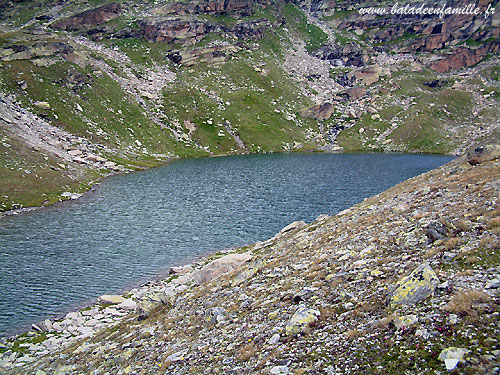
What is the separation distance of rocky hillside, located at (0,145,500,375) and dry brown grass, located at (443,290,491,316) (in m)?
0.04

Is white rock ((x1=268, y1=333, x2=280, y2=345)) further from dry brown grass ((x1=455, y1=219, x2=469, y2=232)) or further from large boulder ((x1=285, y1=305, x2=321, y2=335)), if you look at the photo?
dry brown grass ((x1=455, y1=219, x2=469, y2=232))

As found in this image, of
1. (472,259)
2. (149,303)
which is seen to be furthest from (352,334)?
(149,303)

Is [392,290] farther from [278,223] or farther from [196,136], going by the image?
[196,136]

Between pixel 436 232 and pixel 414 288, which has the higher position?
pixel 414 288

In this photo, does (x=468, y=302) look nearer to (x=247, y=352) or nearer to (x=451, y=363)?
(x=451, y=363)

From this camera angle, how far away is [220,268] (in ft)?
105

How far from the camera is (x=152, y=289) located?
36938 mm

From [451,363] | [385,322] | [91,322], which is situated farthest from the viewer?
[91,322]

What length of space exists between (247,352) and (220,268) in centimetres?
1790

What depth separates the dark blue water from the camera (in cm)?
3972

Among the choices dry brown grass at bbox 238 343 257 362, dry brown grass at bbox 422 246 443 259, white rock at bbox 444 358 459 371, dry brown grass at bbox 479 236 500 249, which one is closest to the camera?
white rock at bbox 444 358 459 371

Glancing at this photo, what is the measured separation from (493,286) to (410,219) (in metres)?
12.0

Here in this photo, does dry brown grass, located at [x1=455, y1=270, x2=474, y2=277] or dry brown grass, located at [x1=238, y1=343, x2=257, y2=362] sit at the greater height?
dry brown grass, located at [x1=455, y1=270, x2=474, y2=277]

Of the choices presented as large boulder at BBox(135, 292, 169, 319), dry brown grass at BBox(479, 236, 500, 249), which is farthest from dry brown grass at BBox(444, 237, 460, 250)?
large boulder at BBox(135, 292, 169, 319)
